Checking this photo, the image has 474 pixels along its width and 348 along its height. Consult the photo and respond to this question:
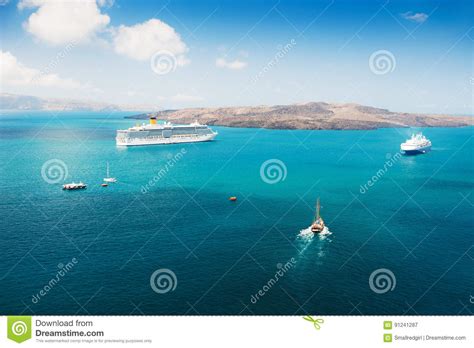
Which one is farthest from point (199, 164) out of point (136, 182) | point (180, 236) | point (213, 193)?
point (180, 236)

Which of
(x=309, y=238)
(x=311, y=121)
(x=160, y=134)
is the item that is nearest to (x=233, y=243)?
(x=309, y=238)

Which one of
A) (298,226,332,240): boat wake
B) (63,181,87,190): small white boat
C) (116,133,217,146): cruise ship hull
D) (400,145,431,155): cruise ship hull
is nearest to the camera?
(298,226,332,240): boat wake

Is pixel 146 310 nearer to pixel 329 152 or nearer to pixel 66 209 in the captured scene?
pixel 66 209

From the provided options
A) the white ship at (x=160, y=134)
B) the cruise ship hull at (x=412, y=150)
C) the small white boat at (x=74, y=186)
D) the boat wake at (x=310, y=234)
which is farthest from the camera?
the white ship at (x=160, y=134)

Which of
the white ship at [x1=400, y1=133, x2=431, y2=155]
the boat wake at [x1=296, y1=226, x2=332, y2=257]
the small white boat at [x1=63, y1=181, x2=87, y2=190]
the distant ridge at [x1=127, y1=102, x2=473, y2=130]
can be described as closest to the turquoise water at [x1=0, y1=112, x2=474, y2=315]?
the boat wake at [x1=296, y1=226, x2=332, y2=257]

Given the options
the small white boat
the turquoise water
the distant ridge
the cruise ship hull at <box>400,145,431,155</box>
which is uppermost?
the distant ridge

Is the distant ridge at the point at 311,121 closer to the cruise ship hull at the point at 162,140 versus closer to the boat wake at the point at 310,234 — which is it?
the cruise ship hull at the point at 162,140

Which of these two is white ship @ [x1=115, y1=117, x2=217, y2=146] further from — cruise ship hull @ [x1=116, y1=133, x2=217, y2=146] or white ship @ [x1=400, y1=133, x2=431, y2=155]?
white ship @ [x1=400, y1=133, x2=431, y2=155]

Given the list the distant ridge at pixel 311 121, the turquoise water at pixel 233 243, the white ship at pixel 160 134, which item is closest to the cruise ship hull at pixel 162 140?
the white ship at pixel 160 134
